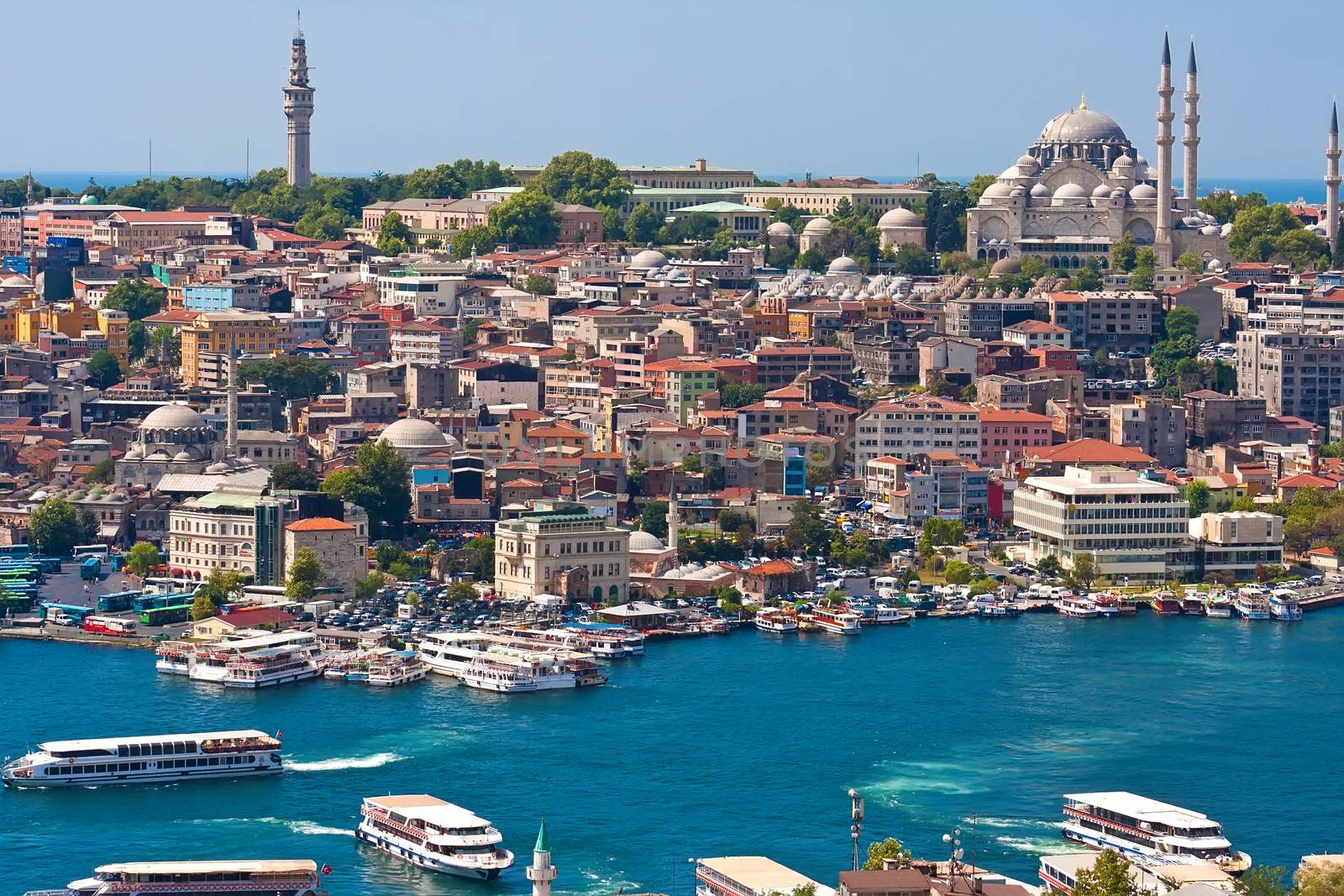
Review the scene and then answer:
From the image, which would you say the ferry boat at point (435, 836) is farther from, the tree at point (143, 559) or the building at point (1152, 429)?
the building at point (1152, 429)

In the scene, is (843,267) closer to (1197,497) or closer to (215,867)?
(1197,497)

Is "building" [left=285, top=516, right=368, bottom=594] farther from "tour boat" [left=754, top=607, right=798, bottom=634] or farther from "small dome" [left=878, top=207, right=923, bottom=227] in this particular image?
"small dome" [left=878, top=207, right=923, bottom=227]

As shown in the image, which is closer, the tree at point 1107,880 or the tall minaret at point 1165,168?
the tree at point 1107,880

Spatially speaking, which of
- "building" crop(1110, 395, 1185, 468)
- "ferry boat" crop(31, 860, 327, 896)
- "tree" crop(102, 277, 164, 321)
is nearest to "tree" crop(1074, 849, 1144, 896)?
"ferry boat" crop(31, 860, 327, 896)

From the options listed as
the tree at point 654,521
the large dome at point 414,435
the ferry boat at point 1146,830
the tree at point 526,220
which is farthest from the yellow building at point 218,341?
the ferry boat at point 1146,830

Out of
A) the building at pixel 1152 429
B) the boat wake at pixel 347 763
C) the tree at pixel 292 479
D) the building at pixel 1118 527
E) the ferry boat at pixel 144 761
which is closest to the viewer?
the ferry boat at pixel 144 761
